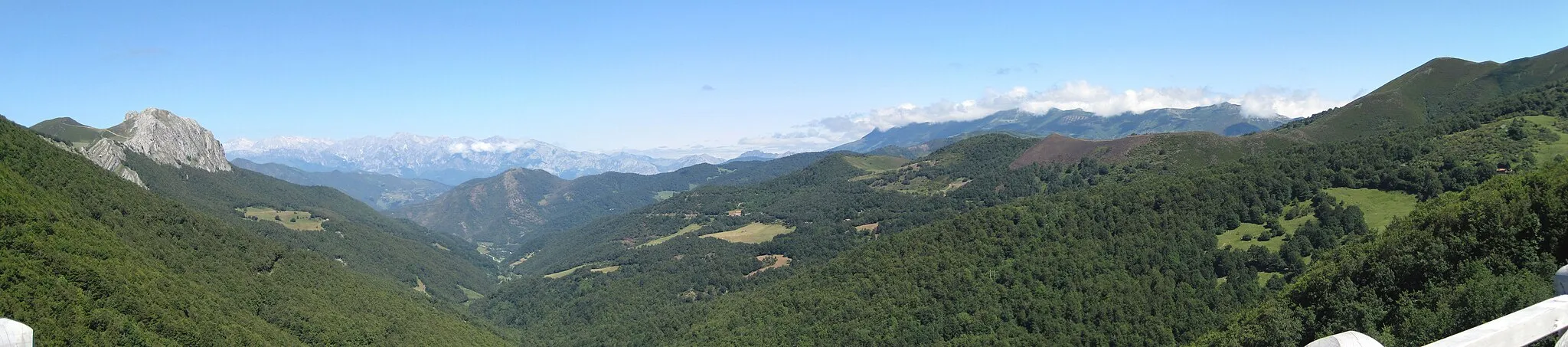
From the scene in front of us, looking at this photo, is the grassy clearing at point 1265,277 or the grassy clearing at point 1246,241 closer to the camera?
the grassy clearing at point 1265,277

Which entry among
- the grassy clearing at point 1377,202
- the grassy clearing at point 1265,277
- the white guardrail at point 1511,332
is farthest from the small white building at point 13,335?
the grassy clearing at point 1377,202

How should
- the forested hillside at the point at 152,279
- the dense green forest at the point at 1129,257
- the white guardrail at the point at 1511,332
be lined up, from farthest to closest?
the dense green forest at the point at 1129,257, the forested hillside at the point at 152,279, the white guardrail at the point at 1511,332

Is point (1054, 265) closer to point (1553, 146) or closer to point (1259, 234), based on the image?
point (1259, 234)

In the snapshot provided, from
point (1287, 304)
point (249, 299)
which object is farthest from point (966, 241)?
point (249, 299)

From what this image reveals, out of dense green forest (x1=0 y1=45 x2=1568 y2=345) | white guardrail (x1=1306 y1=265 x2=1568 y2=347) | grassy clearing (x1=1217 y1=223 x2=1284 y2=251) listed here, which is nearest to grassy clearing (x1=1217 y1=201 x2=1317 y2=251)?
grassy clearing (x1=1217 y1=223 x2=1284 y2=251)

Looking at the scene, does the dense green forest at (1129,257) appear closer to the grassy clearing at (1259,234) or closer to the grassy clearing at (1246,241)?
the grassy clearing at (1259,234)

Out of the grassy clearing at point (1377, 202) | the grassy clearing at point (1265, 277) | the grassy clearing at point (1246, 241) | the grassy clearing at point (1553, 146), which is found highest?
the grassy clearing at point (1553, 146)

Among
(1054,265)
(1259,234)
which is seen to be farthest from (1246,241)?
(1054,265)
